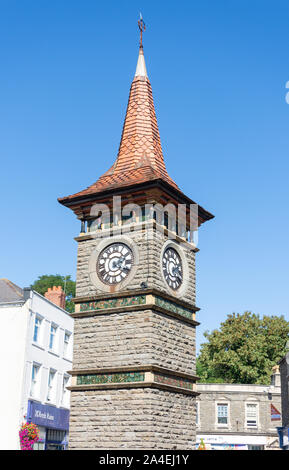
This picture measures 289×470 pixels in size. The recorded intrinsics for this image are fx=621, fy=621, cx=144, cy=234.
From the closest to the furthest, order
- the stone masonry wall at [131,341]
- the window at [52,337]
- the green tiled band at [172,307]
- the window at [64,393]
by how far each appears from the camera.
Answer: the stone masonry wall at [131,341] < the green tiled band at [172,307] < the window at [52,337] < the window at [64,393]

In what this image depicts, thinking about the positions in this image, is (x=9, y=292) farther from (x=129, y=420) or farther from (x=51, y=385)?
(x=129, y=420)

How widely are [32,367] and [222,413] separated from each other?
2190 centimetres

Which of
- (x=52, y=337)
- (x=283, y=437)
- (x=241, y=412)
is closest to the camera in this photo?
(x=52, y=337)

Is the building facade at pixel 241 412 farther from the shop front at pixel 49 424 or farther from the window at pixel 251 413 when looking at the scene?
the shop front at pixel 49 424

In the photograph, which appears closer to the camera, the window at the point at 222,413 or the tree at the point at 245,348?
the window at the point at 222,413

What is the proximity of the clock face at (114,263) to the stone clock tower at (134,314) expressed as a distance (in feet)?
0.14

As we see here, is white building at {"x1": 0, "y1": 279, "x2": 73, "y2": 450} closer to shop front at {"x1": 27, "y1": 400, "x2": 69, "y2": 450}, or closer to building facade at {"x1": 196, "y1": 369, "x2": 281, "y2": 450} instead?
shop front at {"x1": 27, "y1": 400, "x2": 69, "y2": 450}

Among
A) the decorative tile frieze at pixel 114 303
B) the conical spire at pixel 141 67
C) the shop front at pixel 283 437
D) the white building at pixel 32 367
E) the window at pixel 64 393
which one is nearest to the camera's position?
the decorative tile frieze at pixel 114 303

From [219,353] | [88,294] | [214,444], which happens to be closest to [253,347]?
[219,353]

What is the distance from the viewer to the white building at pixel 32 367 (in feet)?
106

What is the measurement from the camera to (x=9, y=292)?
36094mm

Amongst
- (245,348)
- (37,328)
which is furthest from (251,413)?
(37,328)

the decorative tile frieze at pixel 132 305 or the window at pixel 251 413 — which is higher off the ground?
the decorative tile frieze at pixel 132 305

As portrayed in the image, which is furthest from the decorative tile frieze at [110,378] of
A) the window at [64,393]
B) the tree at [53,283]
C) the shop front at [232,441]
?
the tree at [53,283]
